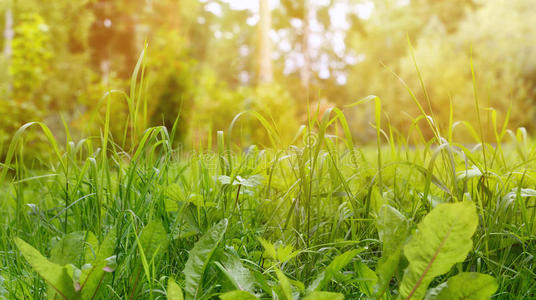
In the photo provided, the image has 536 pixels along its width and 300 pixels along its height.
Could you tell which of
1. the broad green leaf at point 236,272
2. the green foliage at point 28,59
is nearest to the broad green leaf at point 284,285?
the broad green leaf at point 236,272

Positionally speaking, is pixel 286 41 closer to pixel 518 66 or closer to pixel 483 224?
pixel 518 66

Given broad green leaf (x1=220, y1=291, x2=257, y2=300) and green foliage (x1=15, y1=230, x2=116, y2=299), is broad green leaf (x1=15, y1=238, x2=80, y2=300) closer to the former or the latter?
green foliage (x1=15, y1=230, x2=116, y2=299)

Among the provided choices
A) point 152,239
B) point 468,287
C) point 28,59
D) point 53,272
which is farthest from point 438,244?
point 28,59

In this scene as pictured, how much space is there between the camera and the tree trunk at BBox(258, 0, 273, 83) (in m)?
13.6

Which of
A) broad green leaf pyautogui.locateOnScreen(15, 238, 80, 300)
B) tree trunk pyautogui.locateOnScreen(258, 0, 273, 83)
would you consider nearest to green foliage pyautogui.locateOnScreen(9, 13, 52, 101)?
tree trunk pyautogui.locateOnScreen(258, 0, 273, 83)

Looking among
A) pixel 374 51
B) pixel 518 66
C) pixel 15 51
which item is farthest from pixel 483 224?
pixel 374 51

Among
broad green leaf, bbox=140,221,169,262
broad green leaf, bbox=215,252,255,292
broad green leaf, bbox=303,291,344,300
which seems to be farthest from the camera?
broad green leaf, bbox=140,221,169,262

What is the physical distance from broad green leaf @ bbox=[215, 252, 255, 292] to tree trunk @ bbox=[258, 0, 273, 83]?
12.6 metres

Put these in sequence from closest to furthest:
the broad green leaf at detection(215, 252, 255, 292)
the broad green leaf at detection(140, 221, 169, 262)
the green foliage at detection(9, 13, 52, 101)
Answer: the broad green leaf at detection(215, 252, 255, 292) → the broad green leaf at detection(140, 221, 169, 262) → the green foliage at detection(9, 13, 52, 101)

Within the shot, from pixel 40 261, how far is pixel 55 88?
16564mm

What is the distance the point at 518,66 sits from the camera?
14.7m

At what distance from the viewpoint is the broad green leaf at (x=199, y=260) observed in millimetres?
975

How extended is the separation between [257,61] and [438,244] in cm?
1345

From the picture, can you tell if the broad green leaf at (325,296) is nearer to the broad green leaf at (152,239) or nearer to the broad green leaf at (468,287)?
the broad green leaf at (468,287)
